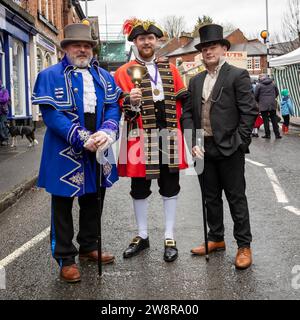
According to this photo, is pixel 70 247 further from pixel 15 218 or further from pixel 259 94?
pixel 259 94

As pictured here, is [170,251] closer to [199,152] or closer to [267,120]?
[199,152]

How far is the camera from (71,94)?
12.8 ft

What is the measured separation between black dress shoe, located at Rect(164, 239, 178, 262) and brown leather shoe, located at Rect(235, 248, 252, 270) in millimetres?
585

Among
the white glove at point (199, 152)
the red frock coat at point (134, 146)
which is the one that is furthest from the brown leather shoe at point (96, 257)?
the white glove at point (199, 152)

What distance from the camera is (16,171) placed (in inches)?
362

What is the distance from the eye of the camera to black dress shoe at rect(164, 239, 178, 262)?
432 centimetres

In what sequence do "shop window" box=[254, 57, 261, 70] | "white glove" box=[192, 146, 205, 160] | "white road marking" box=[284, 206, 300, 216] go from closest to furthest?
"white glove" box=[192, 146, 205, 160] → "white road marking" box=[284, 206, 300, 216] → "shop window" box=[254, 57, 261, 70]

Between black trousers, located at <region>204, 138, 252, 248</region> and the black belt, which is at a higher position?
the black belt

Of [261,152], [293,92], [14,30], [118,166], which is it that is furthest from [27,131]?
[293,92]

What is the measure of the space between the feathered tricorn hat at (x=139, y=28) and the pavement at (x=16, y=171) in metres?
3.45

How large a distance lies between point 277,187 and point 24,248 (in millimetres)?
4395

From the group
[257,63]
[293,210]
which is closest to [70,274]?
[293,210]

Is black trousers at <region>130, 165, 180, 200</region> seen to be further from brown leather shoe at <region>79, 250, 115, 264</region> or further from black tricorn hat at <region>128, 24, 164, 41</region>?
black tricorn hat at <region>128, 24, 164, 41</region>

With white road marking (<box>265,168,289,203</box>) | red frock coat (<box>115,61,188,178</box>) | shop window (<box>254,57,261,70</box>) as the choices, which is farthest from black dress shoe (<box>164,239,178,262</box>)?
shop window (<box>254,57,261,70</box>)
